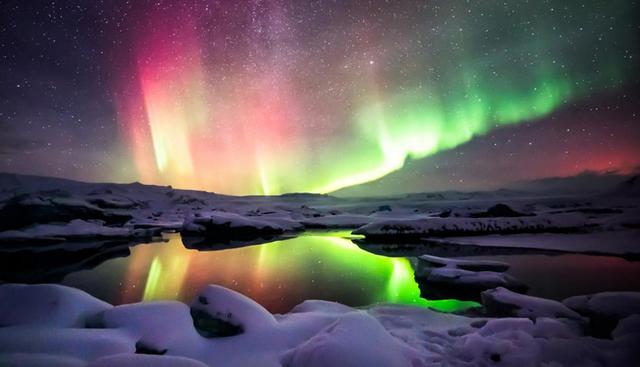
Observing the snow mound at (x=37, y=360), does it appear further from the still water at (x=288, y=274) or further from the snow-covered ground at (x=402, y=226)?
the snow-covered ground at (x=402, y=226)

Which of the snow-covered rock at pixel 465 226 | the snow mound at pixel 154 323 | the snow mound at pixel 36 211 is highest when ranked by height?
the snow mound at pixel 36 211

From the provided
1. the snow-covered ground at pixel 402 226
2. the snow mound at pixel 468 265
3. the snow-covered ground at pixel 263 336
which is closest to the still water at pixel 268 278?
the snow mound at pixel 468 265

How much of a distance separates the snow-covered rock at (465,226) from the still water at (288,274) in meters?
4.47

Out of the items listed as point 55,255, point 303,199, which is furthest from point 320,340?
point 303,199

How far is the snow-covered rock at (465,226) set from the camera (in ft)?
69.3

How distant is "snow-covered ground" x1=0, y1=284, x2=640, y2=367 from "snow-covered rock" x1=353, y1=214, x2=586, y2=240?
1652cm

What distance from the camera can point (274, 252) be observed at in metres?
17.5

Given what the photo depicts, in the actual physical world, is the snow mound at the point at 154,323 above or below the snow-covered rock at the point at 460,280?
above

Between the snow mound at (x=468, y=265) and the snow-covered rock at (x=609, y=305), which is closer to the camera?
the snow-covered rock at (x=609, y=305)

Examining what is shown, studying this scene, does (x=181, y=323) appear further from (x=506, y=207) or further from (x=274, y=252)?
(x=506, y=207)

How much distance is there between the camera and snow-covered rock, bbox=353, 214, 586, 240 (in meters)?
21.1

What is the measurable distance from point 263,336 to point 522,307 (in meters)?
4.25

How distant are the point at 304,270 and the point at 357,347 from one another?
8767 millimetres

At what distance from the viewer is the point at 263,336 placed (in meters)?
4.54
